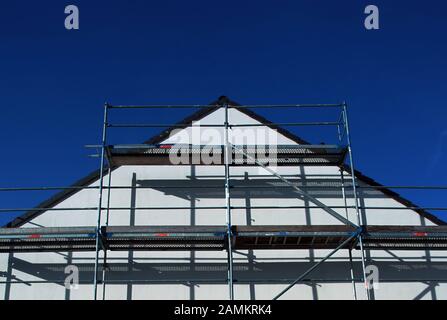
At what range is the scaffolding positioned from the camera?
39.7ft

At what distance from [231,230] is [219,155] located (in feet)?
6.66

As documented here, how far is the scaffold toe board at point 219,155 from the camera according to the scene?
13.3 metres

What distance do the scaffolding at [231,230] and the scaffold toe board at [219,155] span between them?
19 mm

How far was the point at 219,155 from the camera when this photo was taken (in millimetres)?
13594

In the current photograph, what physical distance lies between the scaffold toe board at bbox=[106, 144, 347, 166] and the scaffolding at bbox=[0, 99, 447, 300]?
0.02 metres

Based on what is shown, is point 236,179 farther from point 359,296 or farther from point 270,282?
point 359,296

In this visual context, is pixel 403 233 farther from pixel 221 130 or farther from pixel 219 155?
pixel 221 130

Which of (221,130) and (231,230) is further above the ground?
(221,130)

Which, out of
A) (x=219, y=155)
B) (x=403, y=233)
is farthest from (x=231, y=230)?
(x=403, y=233)

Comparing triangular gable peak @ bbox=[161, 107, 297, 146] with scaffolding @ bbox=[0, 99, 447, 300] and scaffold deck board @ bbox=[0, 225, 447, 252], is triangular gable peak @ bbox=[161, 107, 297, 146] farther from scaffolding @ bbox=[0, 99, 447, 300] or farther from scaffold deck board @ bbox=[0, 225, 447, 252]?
scaffold deck board @ bbox=[0, 225, 447, 252]

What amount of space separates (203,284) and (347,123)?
13.6 ft

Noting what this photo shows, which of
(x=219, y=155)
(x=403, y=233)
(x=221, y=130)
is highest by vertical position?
(x=221, y=130)
